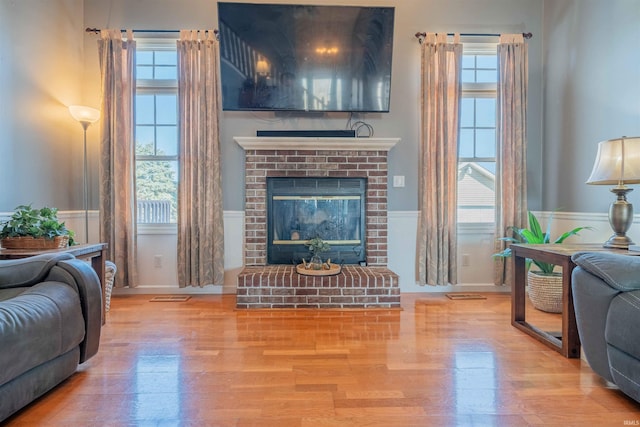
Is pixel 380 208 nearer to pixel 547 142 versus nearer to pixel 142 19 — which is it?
pixel 547 142

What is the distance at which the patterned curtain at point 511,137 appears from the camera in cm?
322

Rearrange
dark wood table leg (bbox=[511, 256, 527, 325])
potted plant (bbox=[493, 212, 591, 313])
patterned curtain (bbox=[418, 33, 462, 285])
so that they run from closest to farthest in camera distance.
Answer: dark wood table leg (bbox=[511, 256, 527, 325])
potted plant (bbox=[493, 212, 591, 313])
patterned curtain (bbox=[418, 33, 462, 285])

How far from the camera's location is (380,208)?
325cm

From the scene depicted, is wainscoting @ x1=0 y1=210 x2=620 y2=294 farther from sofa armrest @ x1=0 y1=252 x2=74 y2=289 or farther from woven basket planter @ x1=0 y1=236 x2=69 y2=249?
sofa armrest @ x1=0 y1=252 x2=74 y2=289

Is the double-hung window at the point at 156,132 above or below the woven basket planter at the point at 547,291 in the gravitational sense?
above

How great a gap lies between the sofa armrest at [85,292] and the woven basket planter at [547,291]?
10.1 ft

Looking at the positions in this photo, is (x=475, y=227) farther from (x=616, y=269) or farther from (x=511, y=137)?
(x=616, y=269)

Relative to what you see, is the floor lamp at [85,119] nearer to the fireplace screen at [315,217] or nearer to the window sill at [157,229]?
the window sill at [157,229]

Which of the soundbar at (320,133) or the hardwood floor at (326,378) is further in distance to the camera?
the soundbar at (320,133)

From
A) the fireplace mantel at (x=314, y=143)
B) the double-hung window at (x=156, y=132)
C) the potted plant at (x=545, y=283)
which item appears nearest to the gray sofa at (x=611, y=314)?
the potted plant at (x=545, y=283)

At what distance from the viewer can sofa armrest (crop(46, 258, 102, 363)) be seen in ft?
5.48

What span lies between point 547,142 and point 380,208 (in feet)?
5.79

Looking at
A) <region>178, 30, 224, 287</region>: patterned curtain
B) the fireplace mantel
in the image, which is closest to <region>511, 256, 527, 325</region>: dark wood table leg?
the fireplace mantel

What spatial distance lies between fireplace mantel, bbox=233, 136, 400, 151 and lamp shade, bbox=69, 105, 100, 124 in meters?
1.18
